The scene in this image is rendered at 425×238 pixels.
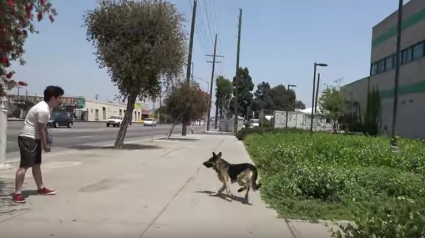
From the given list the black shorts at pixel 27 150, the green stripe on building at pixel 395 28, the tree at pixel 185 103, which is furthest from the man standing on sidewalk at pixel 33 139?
the green stripe on building at pixel 395 28

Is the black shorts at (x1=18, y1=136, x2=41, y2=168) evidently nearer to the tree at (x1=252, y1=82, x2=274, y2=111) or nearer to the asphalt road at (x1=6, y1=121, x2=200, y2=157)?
the asphalt road at (x1=6, y1=121, x2=200, y2=157)

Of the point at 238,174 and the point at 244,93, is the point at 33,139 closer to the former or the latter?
the point at 238,174

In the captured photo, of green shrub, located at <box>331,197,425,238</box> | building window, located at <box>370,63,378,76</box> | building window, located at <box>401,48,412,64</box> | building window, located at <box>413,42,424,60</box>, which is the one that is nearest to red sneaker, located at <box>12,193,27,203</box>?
green shrub, located at <box>331,197,425,238</box>

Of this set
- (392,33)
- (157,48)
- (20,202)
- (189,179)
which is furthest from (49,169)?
(392,33)

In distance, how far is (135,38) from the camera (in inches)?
896

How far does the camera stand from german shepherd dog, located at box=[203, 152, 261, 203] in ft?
32.1

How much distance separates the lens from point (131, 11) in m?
22.9

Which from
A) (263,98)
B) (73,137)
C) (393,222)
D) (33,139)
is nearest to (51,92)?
(33,139)

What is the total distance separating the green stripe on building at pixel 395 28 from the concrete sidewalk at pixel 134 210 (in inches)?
1363

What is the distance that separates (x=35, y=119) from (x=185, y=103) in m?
30.7

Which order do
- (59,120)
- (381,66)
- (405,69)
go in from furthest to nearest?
(381,66) → (59,120) → (405,69)

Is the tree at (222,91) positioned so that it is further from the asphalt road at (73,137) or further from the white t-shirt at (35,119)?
the white t-shirt at (35,119)

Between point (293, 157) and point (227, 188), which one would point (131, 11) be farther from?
point (227, 188)

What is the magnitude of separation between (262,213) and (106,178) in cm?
499
